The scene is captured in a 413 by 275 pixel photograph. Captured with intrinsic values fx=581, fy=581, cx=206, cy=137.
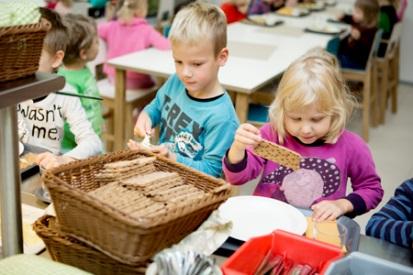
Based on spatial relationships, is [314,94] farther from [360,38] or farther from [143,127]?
[360,38]

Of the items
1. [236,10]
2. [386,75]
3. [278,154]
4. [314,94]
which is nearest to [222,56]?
[314,94]

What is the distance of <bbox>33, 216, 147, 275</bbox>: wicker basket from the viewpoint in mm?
988

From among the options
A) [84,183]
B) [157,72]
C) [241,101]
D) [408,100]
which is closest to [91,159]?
[84,183]

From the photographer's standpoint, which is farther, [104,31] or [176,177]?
[104,31]

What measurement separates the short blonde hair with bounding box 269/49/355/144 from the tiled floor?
166 cm

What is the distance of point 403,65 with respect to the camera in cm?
641

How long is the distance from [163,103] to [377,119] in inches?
134

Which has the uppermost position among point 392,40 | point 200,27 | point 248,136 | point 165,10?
point 200,27

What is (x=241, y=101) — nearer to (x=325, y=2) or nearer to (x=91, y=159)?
(x=91, y=159)

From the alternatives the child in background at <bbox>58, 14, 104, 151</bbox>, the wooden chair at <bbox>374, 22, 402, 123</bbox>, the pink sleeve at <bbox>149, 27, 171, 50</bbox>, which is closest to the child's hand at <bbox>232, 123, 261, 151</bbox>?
the child in background at <bbox>58, 14, 104, 151</bbox>

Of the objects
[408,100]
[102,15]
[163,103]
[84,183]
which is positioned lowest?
[408,100]

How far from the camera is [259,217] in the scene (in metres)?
1.35

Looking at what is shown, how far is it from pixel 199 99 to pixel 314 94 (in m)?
0.44

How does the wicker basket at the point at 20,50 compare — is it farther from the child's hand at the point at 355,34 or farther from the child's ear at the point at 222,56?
the child's hand at the point at 355,34
